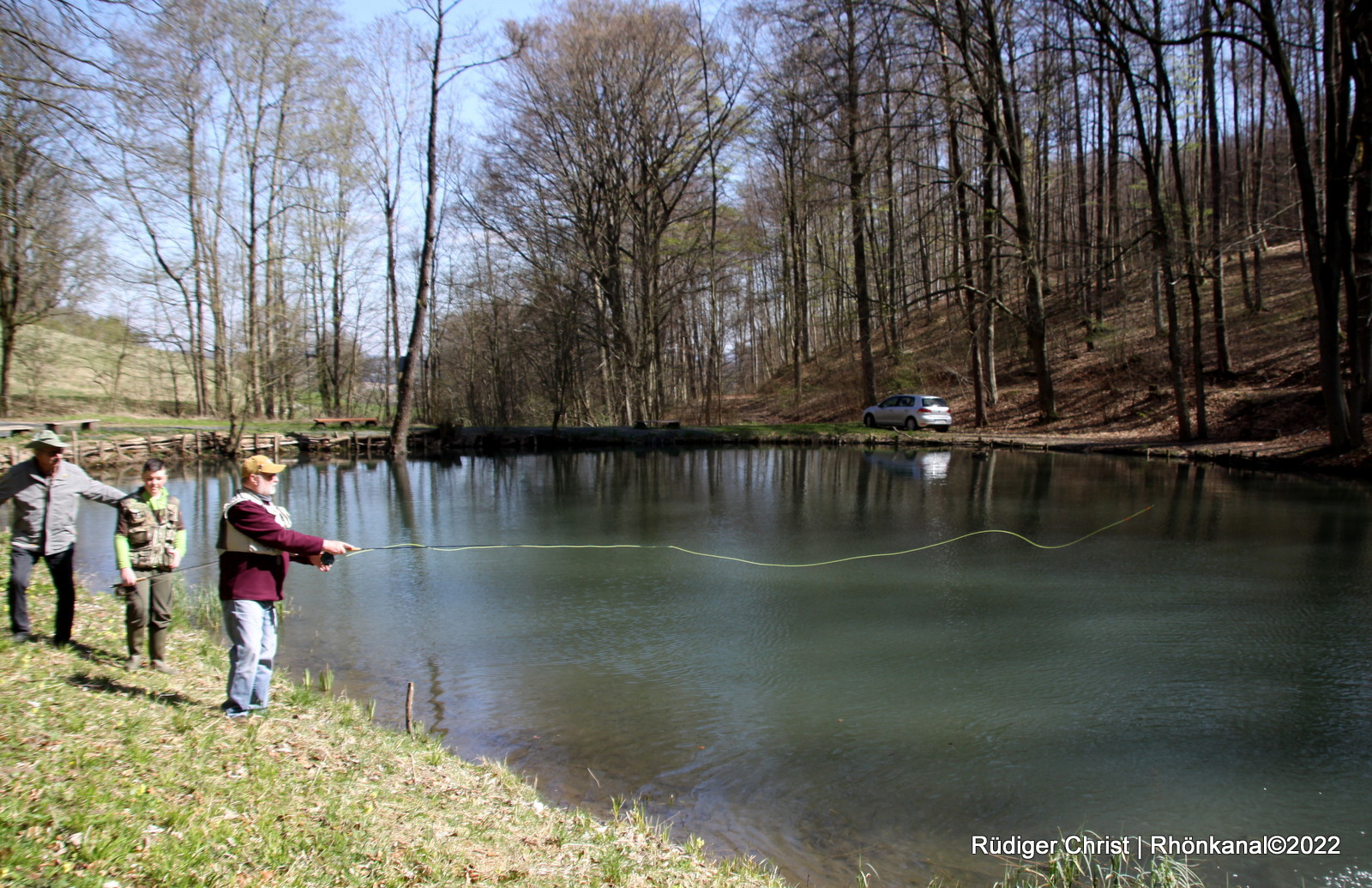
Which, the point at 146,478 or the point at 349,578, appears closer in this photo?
the point at 146,478

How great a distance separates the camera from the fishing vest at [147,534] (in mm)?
5855

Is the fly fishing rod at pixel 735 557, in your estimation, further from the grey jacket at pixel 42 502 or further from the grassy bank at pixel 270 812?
the grassy bank at pixel 270 812

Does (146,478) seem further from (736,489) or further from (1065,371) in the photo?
(1065,371)

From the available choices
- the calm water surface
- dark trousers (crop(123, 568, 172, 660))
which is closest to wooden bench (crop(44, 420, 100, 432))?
the calm water surface

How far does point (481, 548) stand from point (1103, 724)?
9.32m

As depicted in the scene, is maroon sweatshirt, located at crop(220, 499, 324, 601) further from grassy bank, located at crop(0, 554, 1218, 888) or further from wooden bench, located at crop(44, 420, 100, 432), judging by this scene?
wooden bench, located at crop(44, 420, 100, 432)

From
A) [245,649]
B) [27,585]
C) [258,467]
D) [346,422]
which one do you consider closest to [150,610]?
[27,585]

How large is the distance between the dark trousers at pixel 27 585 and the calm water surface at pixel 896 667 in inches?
81.9

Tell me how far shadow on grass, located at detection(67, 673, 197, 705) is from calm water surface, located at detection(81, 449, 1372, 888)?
66.8 inches

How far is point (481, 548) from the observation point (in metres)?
13.3

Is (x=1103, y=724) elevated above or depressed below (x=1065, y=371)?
below

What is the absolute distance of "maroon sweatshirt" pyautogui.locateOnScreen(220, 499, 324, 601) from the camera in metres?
5.07

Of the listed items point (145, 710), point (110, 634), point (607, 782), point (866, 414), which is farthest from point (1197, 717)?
point (866, 414)

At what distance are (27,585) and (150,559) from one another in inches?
39.9
